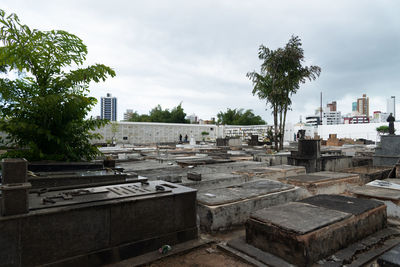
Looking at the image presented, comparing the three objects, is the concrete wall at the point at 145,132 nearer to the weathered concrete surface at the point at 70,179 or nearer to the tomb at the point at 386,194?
the weathered concrete surface at the point at 70,179

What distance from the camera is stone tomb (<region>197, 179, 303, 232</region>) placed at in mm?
2766

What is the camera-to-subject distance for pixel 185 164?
638 centimetres

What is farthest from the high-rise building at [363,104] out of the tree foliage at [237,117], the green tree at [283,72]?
the green tree at [283,72]

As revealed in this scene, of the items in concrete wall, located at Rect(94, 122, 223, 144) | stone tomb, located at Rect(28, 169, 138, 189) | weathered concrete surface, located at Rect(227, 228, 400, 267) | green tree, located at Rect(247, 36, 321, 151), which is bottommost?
weathered concrete surface, located at Rect(227, 228, 400, 267)

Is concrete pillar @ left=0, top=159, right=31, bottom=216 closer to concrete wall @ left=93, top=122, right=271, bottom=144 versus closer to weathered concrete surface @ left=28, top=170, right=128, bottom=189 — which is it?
weathered concrete surface @ left=28, top=170, right=128, bottom=189

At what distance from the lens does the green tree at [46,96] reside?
3711mm

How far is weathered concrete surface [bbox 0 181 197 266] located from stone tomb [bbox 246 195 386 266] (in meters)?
0.79

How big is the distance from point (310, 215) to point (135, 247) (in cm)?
174

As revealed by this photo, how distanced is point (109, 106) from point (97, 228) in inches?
5563

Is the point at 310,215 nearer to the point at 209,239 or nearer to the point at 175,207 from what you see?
the point at 209,239

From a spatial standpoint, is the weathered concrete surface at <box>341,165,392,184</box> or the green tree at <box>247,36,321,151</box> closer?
the weathered concrete surface at <box>341,165,392,184</box>

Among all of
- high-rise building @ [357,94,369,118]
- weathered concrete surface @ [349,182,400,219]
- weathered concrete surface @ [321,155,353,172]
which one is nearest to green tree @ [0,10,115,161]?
weathered concrete surface @ [349,182,400,219]

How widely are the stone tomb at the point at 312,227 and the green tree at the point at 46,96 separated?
324cm

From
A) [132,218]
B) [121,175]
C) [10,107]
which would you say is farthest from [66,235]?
[10,107]
